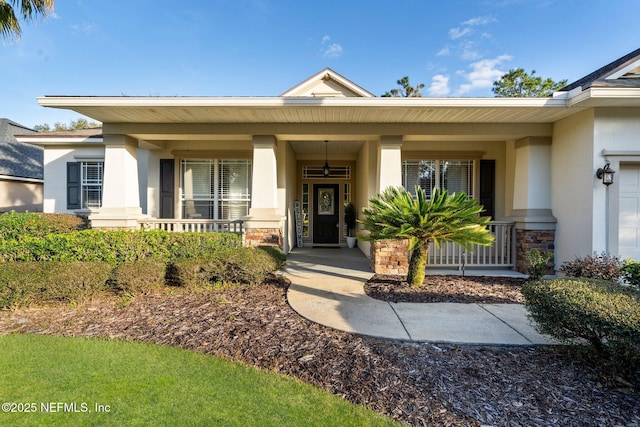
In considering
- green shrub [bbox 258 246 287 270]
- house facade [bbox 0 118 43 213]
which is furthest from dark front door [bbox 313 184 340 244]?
house facade [bbox 0 118 43 213]

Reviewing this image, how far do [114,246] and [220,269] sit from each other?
202 cm

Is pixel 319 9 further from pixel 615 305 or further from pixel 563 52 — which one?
pixel 615 305

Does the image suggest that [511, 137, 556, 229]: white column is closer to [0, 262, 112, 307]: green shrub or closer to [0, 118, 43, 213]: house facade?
[0, 262, 112, 307]: green shrub

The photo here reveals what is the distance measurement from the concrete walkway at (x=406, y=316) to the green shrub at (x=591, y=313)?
59 centimetres

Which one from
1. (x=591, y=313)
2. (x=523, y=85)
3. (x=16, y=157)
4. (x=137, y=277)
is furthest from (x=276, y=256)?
(x=523, y=85)

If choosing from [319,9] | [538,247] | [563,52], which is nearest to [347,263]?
[538,247]

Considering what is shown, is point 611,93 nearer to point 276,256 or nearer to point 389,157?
point 389,157

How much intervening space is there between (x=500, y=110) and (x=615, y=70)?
236cm

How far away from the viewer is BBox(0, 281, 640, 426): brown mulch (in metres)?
2.35

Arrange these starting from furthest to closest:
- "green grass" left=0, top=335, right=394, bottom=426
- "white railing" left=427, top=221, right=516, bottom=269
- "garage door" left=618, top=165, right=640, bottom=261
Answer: "white railing" left=427, top=221, right=516, bottom=269 → "garage door" left=618, top=165, right=640, bottom=261 → "green grass" left=0, top=335, right=394, bottom=426

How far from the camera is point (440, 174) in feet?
29.3

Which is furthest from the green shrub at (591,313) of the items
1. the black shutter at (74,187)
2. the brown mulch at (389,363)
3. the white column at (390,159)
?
the black shutter at (74,187)

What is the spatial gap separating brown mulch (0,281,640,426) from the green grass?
8.3 inches

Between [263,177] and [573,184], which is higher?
[263,177]
